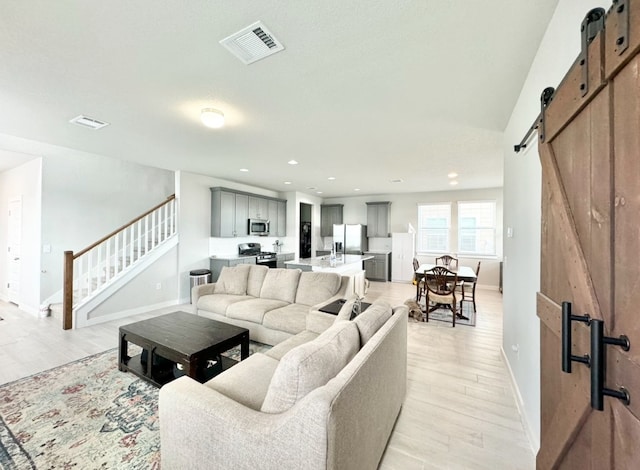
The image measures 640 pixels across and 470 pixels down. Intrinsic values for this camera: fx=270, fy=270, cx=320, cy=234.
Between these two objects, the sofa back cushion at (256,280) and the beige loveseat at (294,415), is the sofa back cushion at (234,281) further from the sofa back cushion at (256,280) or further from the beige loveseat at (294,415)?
the beige loveseat at (294,415)

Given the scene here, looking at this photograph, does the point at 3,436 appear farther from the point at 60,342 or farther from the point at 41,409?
the point at 60,342

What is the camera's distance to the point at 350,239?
857cm

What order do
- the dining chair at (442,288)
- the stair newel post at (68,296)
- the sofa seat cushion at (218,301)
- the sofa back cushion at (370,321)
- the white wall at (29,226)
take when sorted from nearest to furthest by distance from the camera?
the sofa back cushion at (370,321) → the sofa seat cushion at (218,301) → the stair newel post at (68,296) → the dining chair at (442,288) → the white wall at (29,226)

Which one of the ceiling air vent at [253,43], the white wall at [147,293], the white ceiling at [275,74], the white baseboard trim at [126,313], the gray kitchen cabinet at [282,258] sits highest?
the white ceiling at [275,74]

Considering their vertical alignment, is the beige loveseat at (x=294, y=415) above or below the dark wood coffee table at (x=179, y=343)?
above

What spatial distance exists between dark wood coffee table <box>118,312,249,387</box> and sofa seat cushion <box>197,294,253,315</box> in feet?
2.09

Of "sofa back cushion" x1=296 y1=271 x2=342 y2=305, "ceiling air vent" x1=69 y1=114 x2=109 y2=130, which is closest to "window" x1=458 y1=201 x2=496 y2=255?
"sofa back cushion" x1=296 y1=271 x2=342 y2=305

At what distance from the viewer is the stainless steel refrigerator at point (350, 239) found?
8453 millimetres

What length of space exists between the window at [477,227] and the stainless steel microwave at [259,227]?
5407 millimetres

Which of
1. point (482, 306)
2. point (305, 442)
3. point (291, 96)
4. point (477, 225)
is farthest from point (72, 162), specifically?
point (477, 225)

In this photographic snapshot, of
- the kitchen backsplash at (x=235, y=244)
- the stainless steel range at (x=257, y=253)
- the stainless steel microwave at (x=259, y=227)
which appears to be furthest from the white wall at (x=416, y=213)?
the stainless steel range at (x=257, y=253)

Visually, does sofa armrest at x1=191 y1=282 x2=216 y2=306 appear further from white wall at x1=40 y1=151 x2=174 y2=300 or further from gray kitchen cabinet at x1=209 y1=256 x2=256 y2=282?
white wall at x1=40 y1=151 x2=174 y2=300

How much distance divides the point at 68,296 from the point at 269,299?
299 centimetres

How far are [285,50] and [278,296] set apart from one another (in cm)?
285
